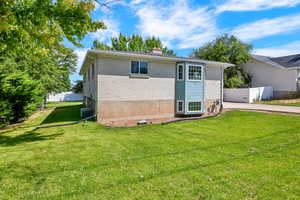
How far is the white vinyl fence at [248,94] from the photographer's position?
20.4 metres

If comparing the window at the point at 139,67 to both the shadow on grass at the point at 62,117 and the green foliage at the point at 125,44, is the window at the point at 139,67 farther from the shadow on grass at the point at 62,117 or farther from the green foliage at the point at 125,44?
the green foliage at the point at 125,44

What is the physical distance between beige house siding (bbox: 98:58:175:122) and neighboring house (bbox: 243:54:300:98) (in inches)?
735

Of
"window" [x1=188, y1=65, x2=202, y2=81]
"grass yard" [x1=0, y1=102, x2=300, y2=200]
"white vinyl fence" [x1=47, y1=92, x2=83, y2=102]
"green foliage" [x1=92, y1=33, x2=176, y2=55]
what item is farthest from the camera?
"white vinyl fence" [x1=47, y1=92, x2=83, y2=102]

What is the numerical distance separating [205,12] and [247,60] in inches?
698

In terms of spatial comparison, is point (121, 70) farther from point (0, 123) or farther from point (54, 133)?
point (0, 123)

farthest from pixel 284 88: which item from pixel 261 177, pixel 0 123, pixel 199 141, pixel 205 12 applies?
pixel 0 123

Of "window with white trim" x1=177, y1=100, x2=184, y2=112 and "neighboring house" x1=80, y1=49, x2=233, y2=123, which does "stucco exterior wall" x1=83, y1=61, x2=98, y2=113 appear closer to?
"neighboring house" x1=80, y1=49, x2=233, y2=123

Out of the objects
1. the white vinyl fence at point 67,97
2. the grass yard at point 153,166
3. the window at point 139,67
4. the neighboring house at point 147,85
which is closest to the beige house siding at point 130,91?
the neighboring house at point 147,85

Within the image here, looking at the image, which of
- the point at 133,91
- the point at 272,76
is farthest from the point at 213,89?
the point at 272,76

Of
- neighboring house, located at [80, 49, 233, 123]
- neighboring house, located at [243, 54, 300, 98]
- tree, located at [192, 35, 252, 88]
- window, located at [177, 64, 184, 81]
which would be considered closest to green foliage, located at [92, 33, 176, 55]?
tree, located at [192, 35, 252, 88]

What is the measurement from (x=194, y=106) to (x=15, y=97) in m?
12.7

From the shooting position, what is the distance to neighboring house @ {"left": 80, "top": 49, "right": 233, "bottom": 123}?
10422mm

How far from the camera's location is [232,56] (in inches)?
1019

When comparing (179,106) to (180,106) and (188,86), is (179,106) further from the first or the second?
(188,86)
